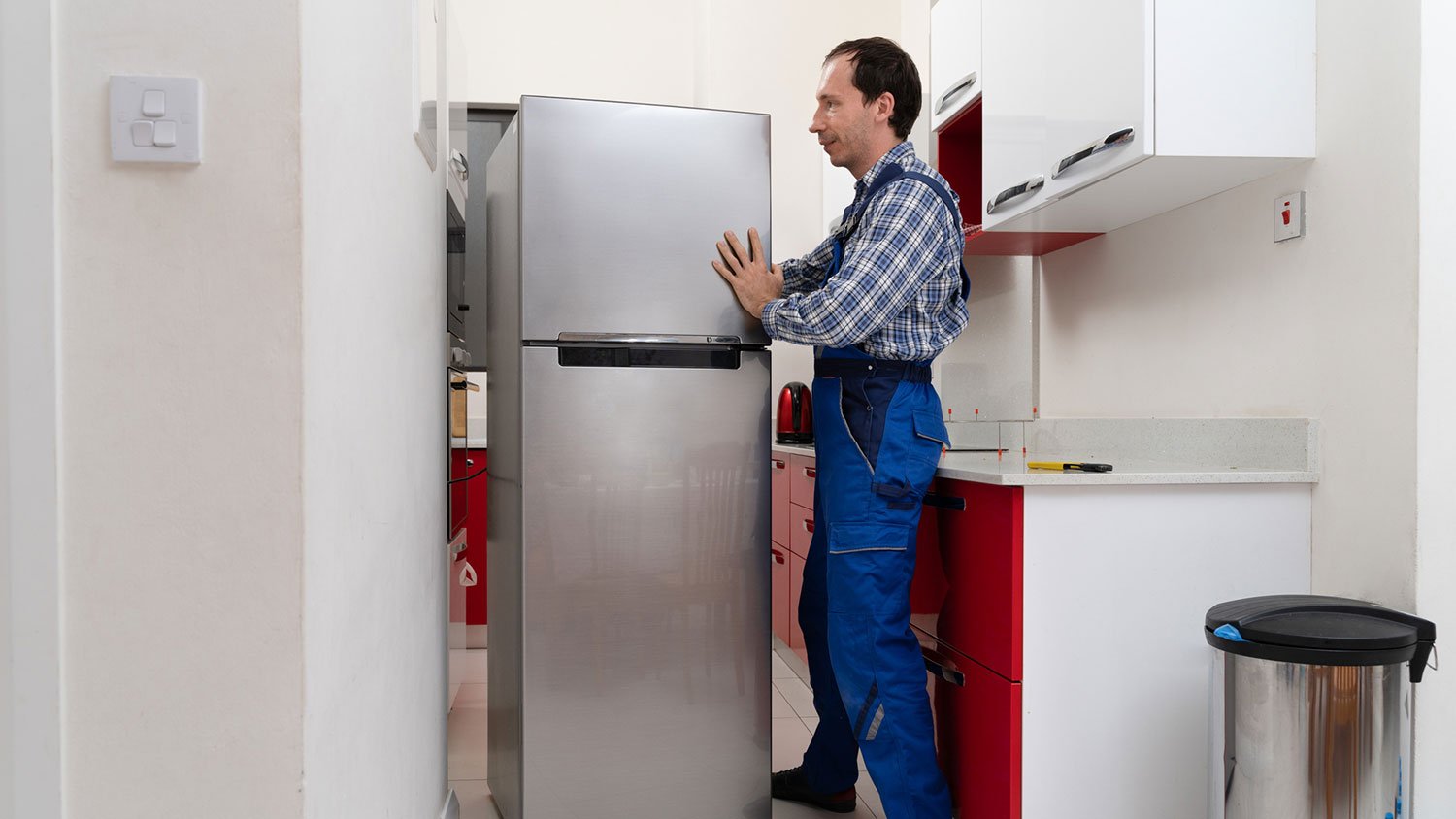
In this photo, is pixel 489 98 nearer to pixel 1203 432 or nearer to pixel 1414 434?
pixel 1203 432

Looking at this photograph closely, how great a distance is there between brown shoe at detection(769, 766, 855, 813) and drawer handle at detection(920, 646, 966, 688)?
0.41 metres

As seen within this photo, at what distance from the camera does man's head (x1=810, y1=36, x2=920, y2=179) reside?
2.15 meters

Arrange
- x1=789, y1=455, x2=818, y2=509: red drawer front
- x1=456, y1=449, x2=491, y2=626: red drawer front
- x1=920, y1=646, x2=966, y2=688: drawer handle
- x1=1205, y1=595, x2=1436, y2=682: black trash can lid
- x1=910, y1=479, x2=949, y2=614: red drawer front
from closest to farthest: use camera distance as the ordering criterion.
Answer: x1=1205, y1=595, x2=1436, y2=682: black trash can lid
x1=920, y1=646, x2=966, y2=688: drawer handle
x1=910, y1=479, x2=949, y2=614: red drawer front
x1=789, y1=455, x2=818, y2=509: red drawer front
x1=456, y1=449, x2=491, y2=626: red drawer front

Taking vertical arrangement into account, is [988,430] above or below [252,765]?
above

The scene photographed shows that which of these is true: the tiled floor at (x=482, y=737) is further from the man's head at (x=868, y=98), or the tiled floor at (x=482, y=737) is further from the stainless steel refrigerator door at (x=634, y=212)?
the man's head at (x=868, y=98)

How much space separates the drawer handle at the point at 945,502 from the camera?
2.00 m

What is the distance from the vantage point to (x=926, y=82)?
11.8 ft

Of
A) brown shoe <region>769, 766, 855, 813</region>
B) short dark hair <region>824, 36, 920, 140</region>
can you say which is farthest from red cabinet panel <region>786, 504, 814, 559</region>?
short dark hair <region>824, 36, 920, 140</region>

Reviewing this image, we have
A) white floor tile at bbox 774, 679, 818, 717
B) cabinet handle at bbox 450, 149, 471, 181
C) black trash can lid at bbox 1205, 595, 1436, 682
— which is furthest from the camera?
white floor tile at bbox 774, 679, 818, 717

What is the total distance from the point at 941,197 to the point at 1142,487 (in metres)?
0.70

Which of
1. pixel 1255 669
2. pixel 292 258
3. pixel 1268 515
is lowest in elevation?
pixel 1255 669

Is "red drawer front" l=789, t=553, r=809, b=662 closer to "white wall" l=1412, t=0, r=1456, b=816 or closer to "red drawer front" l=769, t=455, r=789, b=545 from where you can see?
"red drawer front" l=769, t=455, r=789, b=545

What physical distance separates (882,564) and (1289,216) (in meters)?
1.07

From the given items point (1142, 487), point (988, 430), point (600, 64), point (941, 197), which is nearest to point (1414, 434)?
point (1142, 487)
